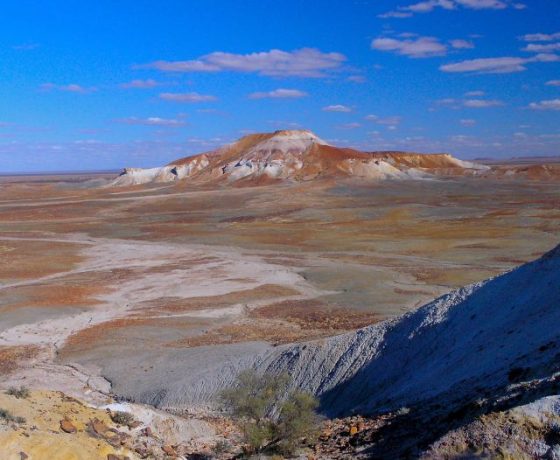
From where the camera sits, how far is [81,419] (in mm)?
13445

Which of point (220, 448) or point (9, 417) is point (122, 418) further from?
point (9, 417)

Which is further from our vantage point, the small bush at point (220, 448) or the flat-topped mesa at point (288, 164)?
the flat-topped mesa at point (288, 164)

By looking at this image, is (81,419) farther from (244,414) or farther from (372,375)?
(372,375)

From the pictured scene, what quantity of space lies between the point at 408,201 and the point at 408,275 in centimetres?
5444

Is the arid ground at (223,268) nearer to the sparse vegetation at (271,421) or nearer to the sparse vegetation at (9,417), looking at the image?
the sparse vegetation at (271,421)

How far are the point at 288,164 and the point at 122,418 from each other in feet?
416

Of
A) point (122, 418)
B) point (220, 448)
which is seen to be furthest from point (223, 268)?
point (122, 418)

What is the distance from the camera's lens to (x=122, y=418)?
47.0ft

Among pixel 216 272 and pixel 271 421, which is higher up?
pixel 271 421

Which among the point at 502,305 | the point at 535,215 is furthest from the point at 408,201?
the point at 502,305

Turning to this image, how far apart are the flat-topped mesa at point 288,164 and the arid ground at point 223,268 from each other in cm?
3315

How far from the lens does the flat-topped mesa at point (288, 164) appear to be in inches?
5300

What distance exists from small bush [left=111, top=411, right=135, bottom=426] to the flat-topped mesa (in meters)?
117

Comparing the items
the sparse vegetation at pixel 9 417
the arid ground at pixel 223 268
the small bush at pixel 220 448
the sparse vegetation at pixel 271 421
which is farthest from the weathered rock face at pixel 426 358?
the sparse vegetation at pixel 9 417
